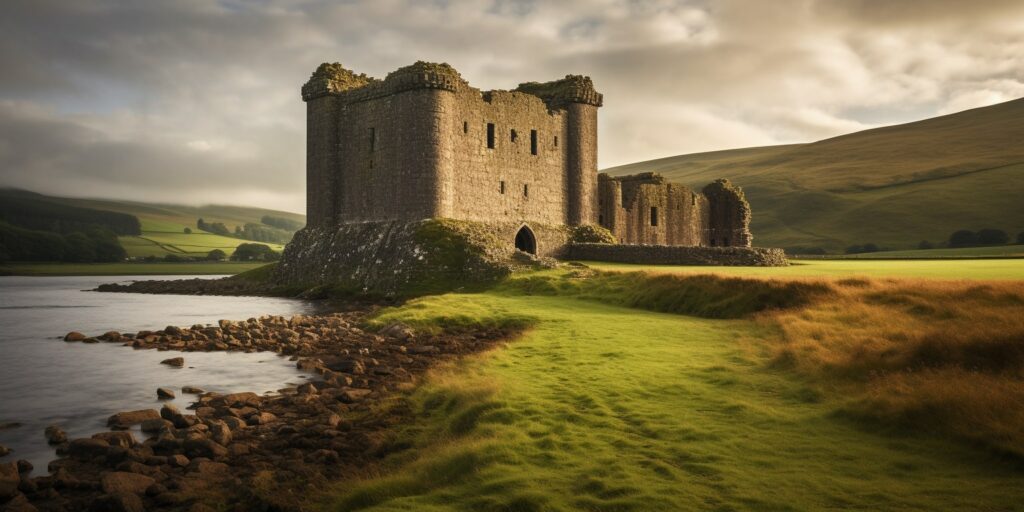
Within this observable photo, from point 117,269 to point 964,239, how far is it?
116 meters

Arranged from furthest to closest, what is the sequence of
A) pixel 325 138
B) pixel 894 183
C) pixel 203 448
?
pixel 894 183 < pixel 325 138 < pixel 203 448

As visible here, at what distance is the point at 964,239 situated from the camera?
92.0 meters

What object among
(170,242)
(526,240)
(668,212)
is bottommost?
(170,242)

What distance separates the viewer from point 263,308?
35.3m

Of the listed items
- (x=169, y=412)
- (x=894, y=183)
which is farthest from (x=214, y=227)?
(x=169, y=412)

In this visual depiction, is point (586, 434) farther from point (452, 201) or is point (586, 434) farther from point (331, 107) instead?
point (331, 107)

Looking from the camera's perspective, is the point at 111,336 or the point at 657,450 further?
the point at 111,336

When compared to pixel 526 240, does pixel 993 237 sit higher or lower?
lower

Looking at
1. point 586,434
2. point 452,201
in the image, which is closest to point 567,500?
point 586,434

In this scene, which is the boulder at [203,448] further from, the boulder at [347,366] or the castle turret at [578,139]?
the castle turret at [578,139]

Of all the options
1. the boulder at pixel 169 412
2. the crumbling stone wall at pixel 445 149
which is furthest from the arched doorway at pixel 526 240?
the boulder at pixel 169 412

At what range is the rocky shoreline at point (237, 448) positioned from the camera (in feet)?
27.1

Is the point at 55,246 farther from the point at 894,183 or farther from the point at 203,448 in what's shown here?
the point at 894,183

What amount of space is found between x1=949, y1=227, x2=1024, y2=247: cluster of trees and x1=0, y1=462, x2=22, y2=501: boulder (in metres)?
103
